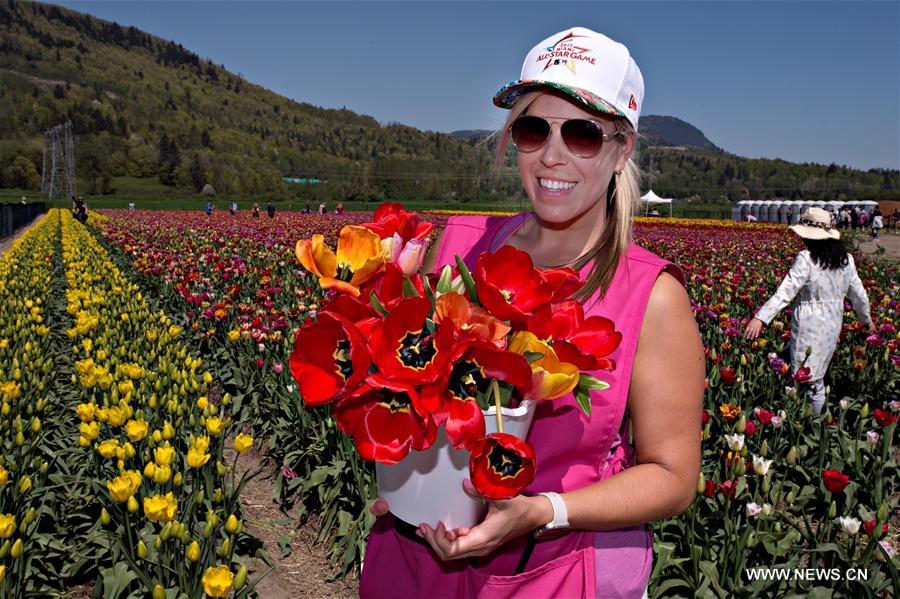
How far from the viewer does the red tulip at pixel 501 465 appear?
1.00 metres

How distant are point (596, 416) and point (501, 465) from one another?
474mm

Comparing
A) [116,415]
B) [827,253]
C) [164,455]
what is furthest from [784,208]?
[164,455]

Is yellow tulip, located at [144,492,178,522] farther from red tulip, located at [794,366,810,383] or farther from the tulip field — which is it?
red tulip, located at [794,366,810,383]

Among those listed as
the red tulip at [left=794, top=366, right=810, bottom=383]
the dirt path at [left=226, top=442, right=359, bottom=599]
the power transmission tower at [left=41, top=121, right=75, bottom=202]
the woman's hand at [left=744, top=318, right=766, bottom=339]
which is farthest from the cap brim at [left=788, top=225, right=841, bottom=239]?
the power transmission tower at [left=41, top=121, right=75, bottom=202]

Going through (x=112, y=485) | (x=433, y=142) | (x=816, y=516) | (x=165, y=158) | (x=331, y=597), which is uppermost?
(x=433, y=142)

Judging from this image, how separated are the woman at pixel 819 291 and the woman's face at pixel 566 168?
4.23 meters

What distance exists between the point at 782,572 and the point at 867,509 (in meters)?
1.47

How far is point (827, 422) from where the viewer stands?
3.96 m

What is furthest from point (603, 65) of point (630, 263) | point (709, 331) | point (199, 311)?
point (199, 311)

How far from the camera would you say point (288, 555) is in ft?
13.2

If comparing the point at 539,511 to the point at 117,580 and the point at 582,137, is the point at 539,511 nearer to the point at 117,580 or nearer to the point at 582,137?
the point at 582,137

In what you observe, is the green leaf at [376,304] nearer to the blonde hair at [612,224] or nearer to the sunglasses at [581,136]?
the blonde hair at [612,224]

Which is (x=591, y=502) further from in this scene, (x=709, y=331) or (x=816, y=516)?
(x=709, y=331)

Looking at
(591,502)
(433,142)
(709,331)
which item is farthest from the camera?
(433,142)
